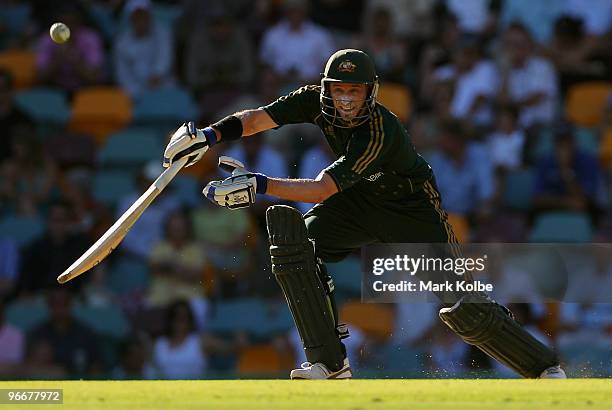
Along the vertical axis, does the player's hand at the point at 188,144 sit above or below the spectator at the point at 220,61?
below

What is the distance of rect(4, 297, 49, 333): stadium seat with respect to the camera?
32.5 feet

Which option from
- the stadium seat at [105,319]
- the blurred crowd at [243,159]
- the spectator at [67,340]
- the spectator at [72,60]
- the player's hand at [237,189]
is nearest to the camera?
the player's hand at [237,189]

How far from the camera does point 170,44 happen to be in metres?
11.7

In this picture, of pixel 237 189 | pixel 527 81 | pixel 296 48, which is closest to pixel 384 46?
pixel 296 48

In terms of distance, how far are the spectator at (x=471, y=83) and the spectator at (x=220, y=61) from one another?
1.73 m

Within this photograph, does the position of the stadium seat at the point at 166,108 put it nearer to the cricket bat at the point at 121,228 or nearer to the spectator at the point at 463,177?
the spectator at the point at 463,177

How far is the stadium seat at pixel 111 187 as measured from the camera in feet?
34.9

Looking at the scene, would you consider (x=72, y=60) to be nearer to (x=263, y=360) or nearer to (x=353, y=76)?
(x=263, y=360)

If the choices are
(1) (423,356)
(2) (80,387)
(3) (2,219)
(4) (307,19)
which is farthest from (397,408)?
(4) (307,19)

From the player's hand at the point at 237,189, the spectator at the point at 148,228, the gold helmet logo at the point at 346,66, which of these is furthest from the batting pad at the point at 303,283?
the spectator at the point at 148,228

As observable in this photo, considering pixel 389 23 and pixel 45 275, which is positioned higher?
pixel 389 23

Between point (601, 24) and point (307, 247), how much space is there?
617 cm

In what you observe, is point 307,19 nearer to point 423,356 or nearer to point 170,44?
point 170,44

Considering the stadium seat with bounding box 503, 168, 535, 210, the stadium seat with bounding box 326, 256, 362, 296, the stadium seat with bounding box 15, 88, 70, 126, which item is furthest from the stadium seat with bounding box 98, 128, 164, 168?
the stadium seat with bounding box 503, 168, 535, 210
